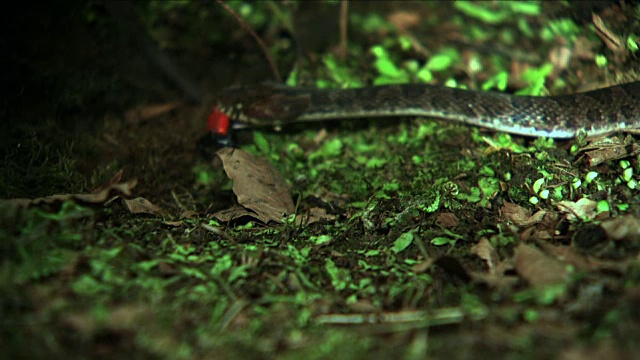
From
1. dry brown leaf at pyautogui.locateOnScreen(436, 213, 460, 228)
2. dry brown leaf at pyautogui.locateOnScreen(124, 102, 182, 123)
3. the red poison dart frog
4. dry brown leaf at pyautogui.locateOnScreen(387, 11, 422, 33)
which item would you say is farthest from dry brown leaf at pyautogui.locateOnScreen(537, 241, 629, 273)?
dry brown leaf at pyautogui.locateOnScreen(387, 11, 422, 33)

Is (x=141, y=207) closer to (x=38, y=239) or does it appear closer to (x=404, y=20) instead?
(x=38, y=239)

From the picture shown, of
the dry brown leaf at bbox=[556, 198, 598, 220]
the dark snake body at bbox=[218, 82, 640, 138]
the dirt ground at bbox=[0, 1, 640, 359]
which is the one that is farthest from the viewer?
the dark snake body at bbox=[218, 82, 640, 138]

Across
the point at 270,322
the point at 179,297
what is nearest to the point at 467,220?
the point at 270,322

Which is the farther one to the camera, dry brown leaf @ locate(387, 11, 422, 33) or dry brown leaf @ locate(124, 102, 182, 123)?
dry brown leaf @ locate(387, 11, 422, 33)

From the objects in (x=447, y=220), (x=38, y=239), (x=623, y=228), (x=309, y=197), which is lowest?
(x=309, y=197)

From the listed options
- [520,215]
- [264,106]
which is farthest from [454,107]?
[264,106]

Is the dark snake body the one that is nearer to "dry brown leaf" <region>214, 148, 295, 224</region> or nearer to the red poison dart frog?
the red poison dart frog

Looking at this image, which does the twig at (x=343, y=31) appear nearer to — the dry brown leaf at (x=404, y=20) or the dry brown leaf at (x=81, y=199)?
the dry brown leaf at (x=404, y=20)
